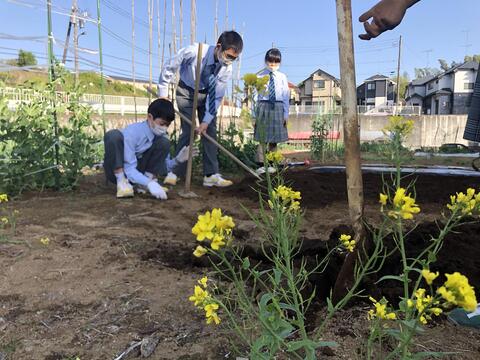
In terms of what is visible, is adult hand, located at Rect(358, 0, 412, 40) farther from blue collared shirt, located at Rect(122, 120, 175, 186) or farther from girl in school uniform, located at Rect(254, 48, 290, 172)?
girl in school uniform, located at Rect(254, 48, 290, 172)

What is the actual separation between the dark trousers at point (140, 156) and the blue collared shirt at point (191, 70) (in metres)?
0.49

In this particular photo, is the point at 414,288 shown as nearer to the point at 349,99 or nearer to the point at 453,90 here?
the point at 349,99

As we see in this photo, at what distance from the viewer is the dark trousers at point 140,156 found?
3.50 meters

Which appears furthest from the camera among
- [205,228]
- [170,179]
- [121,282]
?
[170,179]

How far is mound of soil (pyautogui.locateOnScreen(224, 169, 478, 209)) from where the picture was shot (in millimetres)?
3561

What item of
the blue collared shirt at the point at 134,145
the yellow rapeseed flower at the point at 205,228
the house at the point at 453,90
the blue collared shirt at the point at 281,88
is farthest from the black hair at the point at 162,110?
the house at the point at 453,90

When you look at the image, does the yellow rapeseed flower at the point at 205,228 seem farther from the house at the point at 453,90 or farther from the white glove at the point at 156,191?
the house at the point at 453,90

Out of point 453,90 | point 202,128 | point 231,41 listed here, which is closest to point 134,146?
point 202,128

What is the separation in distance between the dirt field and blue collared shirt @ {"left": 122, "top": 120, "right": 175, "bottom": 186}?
331mm

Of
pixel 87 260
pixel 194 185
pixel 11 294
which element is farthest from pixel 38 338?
pixel 194 185

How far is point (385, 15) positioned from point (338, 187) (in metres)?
2.74

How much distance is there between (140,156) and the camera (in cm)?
380

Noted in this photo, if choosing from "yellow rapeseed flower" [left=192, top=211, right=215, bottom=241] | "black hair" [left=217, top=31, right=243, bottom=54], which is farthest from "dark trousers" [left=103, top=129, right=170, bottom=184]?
"yellow rapeseed flower" [left=192, top=211, right=215, bottom=241]

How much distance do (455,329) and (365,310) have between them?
0.28 m
